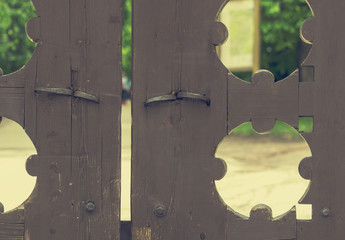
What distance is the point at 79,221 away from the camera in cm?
306

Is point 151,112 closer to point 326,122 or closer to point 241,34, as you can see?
point 326,122

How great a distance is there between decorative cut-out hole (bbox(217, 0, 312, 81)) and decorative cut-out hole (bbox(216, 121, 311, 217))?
4.19 feet

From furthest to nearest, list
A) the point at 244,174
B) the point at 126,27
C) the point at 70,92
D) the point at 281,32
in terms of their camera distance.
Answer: the point at 126,27, the point at 281,32, the point at 244,174, the point at 70,92

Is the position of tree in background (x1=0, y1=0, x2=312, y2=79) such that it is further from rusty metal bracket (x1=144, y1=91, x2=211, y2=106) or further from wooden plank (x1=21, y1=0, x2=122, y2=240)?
rusty metal bracket (x1=144, y1=91, x2=211, y2=106)

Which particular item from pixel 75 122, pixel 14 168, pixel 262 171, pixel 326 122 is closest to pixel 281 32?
pixel 262 171

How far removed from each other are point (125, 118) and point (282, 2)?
4150mm

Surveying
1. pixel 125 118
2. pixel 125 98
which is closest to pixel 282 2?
pixel 125 118

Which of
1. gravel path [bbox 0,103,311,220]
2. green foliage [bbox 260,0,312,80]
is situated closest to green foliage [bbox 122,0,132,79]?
green foliage [bbox 260,0,312,80]

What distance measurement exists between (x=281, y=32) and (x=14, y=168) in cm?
863

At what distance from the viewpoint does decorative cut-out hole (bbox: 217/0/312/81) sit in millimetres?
11430

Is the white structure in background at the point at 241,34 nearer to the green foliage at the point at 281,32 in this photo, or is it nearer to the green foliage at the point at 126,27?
the green foliage at the point at 281,32

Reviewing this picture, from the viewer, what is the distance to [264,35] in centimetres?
1484

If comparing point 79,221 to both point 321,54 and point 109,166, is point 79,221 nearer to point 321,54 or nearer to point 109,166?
point 109,166

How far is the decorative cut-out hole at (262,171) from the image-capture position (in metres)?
5.91
